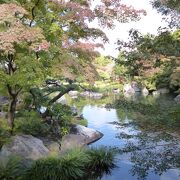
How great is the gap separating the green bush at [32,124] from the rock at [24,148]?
2180mm

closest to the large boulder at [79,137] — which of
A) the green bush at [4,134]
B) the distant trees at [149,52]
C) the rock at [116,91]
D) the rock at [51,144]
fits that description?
A: the rock at [51,144]

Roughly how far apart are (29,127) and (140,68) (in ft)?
22.8

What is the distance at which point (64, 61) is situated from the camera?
332 inches

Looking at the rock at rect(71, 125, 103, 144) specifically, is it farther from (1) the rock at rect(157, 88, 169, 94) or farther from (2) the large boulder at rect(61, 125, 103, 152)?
(1) the rock at rect(157, 88, 169, 94)

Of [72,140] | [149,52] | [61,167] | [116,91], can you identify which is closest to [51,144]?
[72,140]

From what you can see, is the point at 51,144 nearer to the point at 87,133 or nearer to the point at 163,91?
the point at 87,133

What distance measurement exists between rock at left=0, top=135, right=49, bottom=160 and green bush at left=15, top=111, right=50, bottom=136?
2180 millimetres

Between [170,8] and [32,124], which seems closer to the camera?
[170,8]

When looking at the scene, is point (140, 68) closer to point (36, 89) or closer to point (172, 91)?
point (36, 89)

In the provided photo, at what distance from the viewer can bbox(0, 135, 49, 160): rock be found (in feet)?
29.8

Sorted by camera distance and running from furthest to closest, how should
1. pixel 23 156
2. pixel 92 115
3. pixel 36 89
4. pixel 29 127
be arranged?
1. pixel 92 115
2. pixel 36 89
3. pixel 29 127
4. pixel 23 156

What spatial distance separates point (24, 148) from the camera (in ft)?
31.2

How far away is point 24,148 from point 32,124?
3433mm

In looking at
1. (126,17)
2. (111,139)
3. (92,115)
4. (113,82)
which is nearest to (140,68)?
(126,17)
